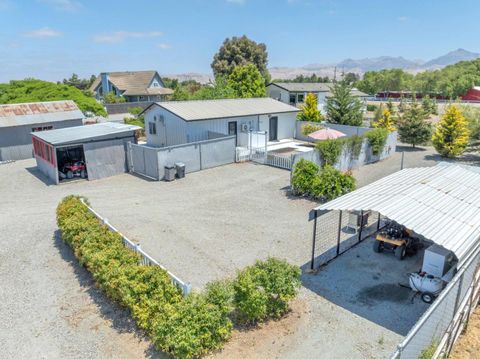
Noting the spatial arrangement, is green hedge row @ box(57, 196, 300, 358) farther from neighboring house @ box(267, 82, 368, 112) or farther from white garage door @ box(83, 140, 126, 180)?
neighboring house @ box(267, 82, 368, 112)

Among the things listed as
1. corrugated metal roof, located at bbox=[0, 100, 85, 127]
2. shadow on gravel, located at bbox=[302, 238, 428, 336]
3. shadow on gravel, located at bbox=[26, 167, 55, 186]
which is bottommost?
shadow on gravel, located at bbox=[302, 238, 428, 336]

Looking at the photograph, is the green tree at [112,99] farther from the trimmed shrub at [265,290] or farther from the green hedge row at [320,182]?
the trimmed shrub at [265,290]

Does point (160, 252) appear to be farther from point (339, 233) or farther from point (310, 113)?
point (310, 113)

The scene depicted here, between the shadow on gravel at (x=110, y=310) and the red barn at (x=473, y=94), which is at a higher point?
the red barn at (x=473, y=94)

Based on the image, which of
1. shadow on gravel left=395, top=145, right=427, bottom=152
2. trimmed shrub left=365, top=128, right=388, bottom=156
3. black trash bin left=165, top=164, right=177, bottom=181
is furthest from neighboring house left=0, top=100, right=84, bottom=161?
shadow on gravel left=395, top=145, right=427, bottom=152

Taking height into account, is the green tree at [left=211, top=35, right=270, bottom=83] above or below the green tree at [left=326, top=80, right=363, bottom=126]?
above

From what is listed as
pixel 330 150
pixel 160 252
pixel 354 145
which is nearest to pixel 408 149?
pixel 354 145

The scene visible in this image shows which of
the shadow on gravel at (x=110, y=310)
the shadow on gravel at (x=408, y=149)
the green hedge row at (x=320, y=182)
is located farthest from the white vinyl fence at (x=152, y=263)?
the shadow on gravel at (x=408, y=149)
